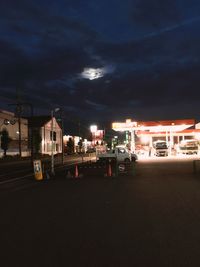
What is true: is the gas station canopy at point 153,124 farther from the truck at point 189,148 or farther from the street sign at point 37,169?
the street sign at point 37,169

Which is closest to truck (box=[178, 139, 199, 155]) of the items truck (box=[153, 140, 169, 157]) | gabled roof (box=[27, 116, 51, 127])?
truck (box=[153, 140, 169, 157])

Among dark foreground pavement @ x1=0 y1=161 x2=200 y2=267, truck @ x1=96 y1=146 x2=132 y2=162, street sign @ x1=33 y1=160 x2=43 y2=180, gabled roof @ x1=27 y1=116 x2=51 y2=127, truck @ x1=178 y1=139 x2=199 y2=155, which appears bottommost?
dark foreground pavement @ x1=0 y1=161 x2=200 y2=267

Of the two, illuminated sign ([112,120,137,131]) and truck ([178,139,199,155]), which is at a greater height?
illuminated sign ([112,120,137,131])

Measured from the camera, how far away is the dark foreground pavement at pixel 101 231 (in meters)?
7.01

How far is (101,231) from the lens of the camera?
928 cm

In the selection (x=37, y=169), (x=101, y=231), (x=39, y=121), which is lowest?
(x=101, y=231)

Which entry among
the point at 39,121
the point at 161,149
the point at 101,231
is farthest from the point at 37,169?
the point at 39,121

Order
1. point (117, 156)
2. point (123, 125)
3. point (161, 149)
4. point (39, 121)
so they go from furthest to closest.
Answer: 1. point (39, 121)
2. point (123, 125)
3. point (161, 149)
4. point (117, 156)

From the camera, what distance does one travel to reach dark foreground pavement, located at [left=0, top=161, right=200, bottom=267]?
23.0 ft

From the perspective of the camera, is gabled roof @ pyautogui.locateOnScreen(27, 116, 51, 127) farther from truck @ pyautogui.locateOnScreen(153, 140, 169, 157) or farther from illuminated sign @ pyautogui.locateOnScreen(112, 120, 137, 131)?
truck @ pyautogui.locateOnScreen(153, 140, 169, 157)

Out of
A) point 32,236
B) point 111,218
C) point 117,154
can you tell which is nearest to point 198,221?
point 111,218

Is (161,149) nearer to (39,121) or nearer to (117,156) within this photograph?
(117,156)

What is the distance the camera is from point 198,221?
1037 centimetres

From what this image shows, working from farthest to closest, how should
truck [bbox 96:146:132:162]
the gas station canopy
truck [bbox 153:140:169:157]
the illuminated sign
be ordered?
the illuminated sign, the gas station canopy, truck [bbox 153:140:169:157], truck [bbox 96:146:132:162]
